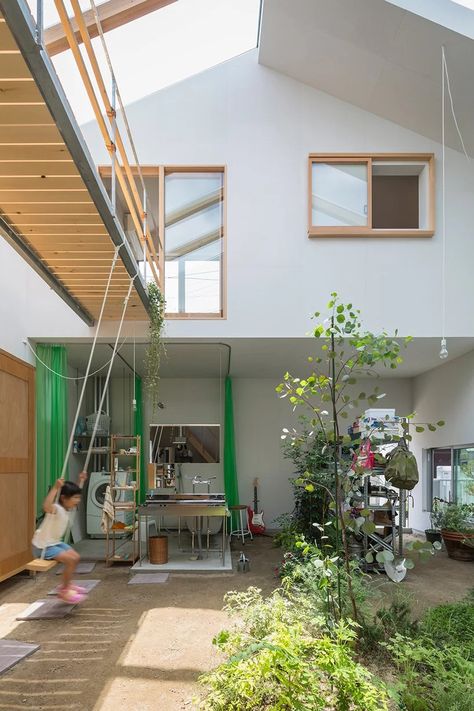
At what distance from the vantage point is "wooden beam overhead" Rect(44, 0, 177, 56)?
611 centimetres

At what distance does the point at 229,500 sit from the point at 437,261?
17.6 ft

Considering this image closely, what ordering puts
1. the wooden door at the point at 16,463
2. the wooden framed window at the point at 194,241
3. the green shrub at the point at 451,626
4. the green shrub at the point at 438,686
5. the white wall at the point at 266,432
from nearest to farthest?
1. the green shrub at the point at 438,686
2. the green shrub at the point at 451,626
3. the wooden door at the point at 16,463
4. the wooden framed window at the point at 194,241
5. the white wall at the point at 266,432

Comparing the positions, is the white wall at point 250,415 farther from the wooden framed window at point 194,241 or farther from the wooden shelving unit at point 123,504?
the wooden framed window at point 194,241

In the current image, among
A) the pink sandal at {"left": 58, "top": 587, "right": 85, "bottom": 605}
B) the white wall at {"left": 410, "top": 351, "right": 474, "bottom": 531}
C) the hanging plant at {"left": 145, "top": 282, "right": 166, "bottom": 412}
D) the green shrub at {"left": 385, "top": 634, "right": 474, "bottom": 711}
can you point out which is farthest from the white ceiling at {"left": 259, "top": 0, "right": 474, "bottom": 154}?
the pink sandal at {"left": 58, "top": 587, "right": 85, "bottom": 605}

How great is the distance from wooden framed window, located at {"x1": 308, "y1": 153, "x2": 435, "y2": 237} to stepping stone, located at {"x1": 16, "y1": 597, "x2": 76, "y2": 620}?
17.0 ft

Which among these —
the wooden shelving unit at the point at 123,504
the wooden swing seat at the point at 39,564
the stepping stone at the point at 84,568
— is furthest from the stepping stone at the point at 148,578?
the wooden swing seat at the point at 39,564

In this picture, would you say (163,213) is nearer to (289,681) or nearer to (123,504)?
(123,504)

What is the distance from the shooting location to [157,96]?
8.00 metres

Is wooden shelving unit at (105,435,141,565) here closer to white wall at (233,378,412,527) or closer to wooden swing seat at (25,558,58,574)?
wooden swing seat at (25,558,58,574)

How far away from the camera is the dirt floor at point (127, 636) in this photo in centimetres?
374

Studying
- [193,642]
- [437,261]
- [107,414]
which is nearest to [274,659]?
[193,642]

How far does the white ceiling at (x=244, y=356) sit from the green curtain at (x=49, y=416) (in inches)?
14.4

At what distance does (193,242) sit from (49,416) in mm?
2993

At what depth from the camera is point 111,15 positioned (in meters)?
6.66
